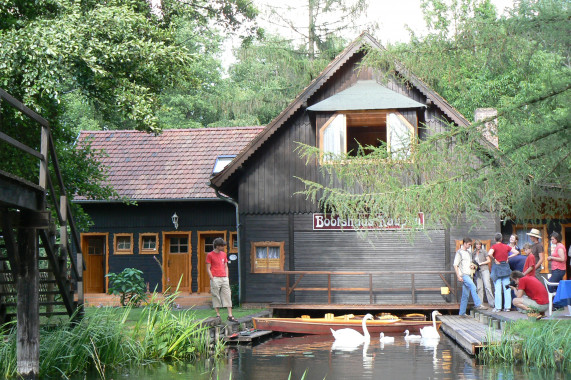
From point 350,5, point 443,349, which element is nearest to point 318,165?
point 443,349

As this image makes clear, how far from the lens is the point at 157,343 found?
12.6 metres

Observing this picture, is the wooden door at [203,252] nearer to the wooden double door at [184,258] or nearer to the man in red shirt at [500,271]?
the wooden double door at [184,258]

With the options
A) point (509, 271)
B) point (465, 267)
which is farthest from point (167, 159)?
point (509, 271)

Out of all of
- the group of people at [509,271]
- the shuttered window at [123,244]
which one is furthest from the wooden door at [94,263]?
the group of people at [509,271]

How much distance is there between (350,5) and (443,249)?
17.6 meters

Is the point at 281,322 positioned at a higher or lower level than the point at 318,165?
lower

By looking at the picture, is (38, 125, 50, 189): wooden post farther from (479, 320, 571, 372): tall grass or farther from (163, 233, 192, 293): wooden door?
(163, 233, 192, 293): wooden door

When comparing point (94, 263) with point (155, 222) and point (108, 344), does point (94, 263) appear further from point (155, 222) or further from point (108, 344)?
point (108, 344)

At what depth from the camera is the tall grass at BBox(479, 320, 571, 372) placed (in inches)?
453

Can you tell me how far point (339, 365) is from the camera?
509 inches

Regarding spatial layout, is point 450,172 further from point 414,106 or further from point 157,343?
point 414,106

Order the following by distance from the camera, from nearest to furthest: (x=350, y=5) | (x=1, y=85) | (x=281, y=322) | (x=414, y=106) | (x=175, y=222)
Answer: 1. (x=1, y=85)
2. (x=281, y=322)
3. (x=414, y=106)
4. (x=175, y=222)
5. (x=350, y=5)

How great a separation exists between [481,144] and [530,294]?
3.27 metres

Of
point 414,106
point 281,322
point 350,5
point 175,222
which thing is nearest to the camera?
point 281,322
